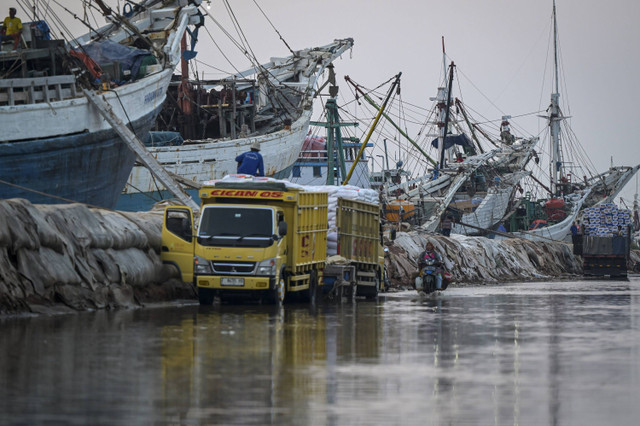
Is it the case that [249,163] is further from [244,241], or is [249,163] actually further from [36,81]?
[36,81]

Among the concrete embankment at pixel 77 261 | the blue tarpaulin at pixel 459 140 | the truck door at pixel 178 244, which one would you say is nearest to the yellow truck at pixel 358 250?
the truck door at pixel 178 244

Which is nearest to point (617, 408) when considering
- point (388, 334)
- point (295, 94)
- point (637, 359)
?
point (637, 359)

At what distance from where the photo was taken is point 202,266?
77.3 feet

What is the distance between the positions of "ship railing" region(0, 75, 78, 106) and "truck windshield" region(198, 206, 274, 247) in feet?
38.2

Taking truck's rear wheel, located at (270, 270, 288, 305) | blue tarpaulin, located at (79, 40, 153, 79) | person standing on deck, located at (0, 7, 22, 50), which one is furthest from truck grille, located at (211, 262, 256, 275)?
blue tarpaulin, located at (79, 40, 153, 79)

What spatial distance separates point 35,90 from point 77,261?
44.9 feet

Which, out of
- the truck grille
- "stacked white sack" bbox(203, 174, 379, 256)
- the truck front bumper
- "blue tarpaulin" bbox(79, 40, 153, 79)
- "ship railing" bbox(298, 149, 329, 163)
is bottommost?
the truck front bumper

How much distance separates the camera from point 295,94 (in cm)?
6294

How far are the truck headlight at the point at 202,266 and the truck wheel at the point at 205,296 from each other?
0.36 m

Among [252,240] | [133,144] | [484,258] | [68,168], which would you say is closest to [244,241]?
[252,240]

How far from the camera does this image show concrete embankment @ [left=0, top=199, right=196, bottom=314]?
19531 mm

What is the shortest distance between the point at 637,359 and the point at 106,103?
27.1 metres

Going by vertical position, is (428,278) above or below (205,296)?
above

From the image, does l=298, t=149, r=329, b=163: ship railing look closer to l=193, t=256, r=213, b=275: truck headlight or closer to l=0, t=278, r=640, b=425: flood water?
l=193, t=256, r=213, b=275: truck headlight
